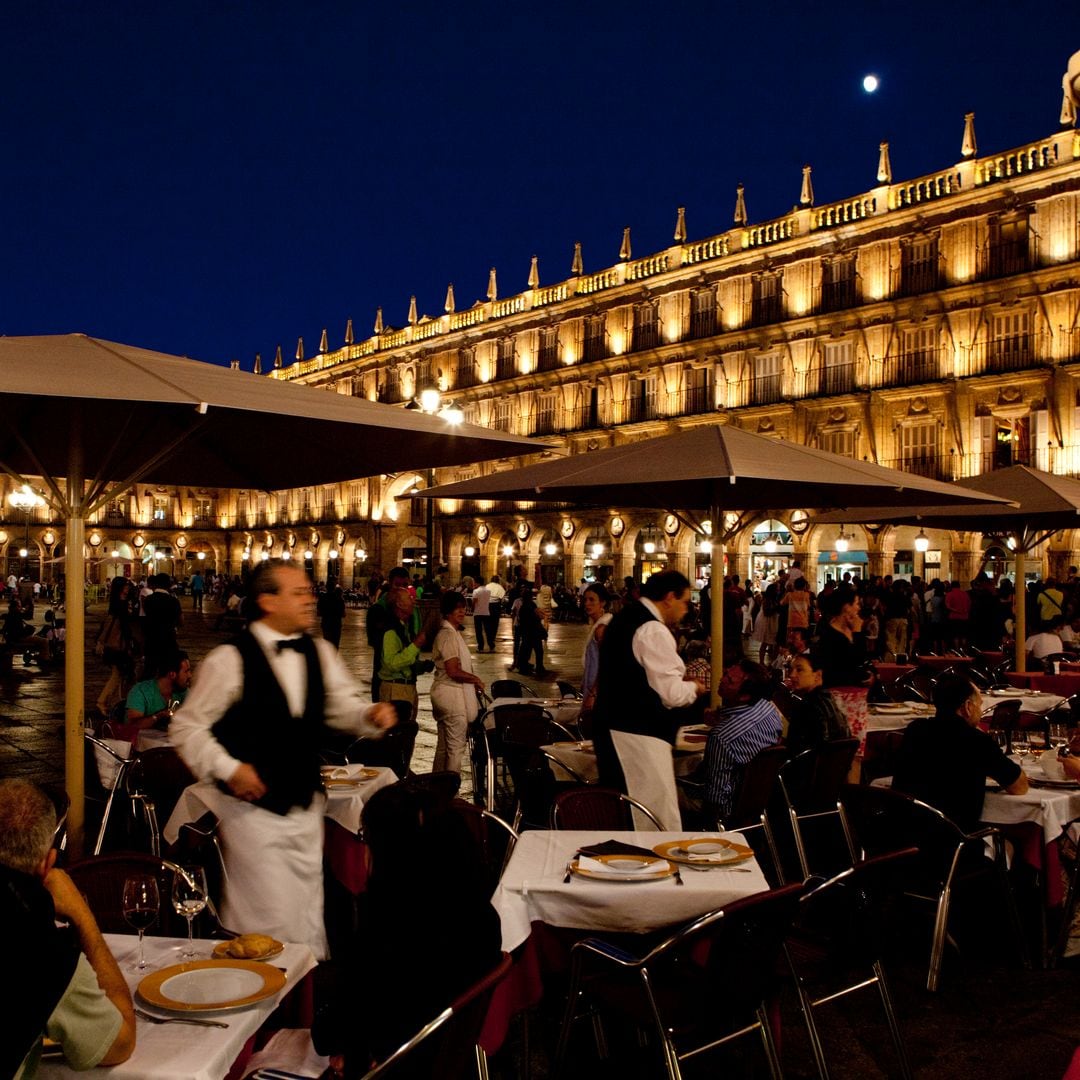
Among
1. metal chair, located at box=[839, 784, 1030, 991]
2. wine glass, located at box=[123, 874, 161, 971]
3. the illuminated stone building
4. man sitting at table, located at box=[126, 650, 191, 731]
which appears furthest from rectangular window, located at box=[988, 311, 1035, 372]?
wine glass, located at box=[123, 874, 161, 971]

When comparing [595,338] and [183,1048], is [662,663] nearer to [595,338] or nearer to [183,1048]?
[183,1048]

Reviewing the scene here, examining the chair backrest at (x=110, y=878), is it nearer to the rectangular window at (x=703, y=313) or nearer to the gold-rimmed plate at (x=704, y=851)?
the gold-rimmed plate at (x=704, y=851)

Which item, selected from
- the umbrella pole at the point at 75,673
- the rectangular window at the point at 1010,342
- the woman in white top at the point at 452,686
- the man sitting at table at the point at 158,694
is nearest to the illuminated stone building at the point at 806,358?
the rectangular window at the point at 1010,342

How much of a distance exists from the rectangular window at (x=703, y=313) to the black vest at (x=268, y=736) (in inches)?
1223

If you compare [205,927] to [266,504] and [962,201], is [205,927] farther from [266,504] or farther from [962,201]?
[266,504]

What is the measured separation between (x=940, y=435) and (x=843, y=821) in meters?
24.3

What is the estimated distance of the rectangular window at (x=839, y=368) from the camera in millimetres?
29609

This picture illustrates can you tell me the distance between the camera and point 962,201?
26969 mm

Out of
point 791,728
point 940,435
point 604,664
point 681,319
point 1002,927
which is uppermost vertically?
point 681,319

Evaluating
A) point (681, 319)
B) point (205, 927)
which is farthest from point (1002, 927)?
point (681, 319)

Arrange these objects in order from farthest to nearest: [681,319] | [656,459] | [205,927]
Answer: [681,319] → [656,459] → [205,927]

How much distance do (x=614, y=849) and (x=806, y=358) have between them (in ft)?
93.8

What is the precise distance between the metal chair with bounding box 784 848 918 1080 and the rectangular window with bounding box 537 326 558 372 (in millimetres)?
35836

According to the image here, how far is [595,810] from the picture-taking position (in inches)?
180
